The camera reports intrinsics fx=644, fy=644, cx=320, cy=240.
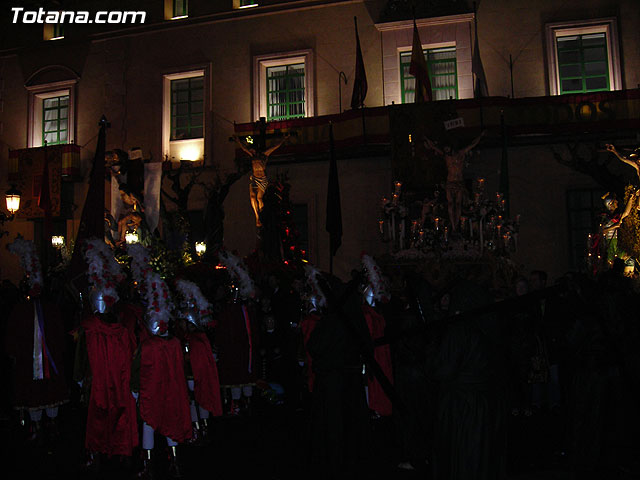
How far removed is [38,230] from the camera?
1009 inches

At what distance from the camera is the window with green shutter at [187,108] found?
24453mm

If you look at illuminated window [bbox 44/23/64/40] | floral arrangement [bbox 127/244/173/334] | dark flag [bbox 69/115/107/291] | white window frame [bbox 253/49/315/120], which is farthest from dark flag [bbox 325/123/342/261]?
illuminated window [bbox 44/23/64/40]

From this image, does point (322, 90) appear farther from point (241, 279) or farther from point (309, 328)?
point (309, 328)

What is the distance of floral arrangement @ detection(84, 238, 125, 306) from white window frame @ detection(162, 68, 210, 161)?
54.3 feet

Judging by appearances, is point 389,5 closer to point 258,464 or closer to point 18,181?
point 18,181

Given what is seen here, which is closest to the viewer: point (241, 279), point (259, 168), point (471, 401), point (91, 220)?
point (471, 401)

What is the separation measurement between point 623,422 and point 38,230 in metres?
23.9

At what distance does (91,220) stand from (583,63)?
18.2 m

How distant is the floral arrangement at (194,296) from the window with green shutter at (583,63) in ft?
56.6

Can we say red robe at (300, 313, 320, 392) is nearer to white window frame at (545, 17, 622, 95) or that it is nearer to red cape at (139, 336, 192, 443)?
red cape at (139, 336, 192, 443)

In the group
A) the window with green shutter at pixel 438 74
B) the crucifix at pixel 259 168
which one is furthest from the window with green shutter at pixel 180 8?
the crucifix at pixel 259 168

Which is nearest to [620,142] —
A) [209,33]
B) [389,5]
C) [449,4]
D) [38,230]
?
[449,4]

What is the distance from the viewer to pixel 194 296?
7.95 m

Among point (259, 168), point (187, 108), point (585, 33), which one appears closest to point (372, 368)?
point (259, 168)
